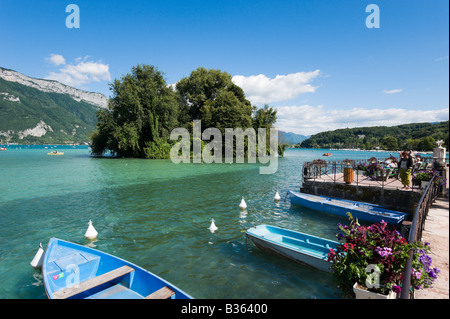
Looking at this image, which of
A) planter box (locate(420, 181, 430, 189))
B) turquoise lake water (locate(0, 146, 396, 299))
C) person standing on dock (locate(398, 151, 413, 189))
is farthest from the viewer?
person standing on dock (locate(398, 151, 413, 189))

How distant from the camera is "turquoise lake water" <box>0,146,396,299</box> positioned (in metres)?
7.07

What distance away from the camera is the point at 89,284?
5.72m

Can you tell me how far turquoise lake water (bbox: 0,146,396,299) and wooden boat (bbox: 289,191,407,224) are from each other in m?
0.54

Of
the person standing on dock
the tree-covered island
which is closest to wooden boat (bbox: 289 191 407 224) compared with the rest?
the person standing on dock

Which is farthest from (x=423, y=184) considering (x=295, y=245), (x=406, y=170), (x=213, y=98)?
(x=213, y=98)

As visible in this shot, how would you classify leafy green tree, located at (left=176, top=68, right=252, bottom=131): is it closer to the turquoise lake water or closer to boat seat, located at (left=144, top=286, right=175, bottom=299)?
the turquoise lake water

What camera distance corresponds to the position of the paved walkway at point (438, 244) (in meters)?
5.15

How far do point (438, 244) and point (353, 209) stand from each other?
593 cm

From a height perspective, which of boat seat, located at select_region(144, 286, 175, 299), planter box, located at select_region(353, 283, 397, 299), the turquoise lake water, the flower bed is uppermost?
the flower bed

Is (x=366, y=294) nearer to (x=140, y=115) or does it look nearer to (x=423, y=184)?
(x=423, y=184)

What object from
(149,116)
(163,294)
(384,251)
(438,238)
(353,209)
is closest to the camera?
(384,251)
